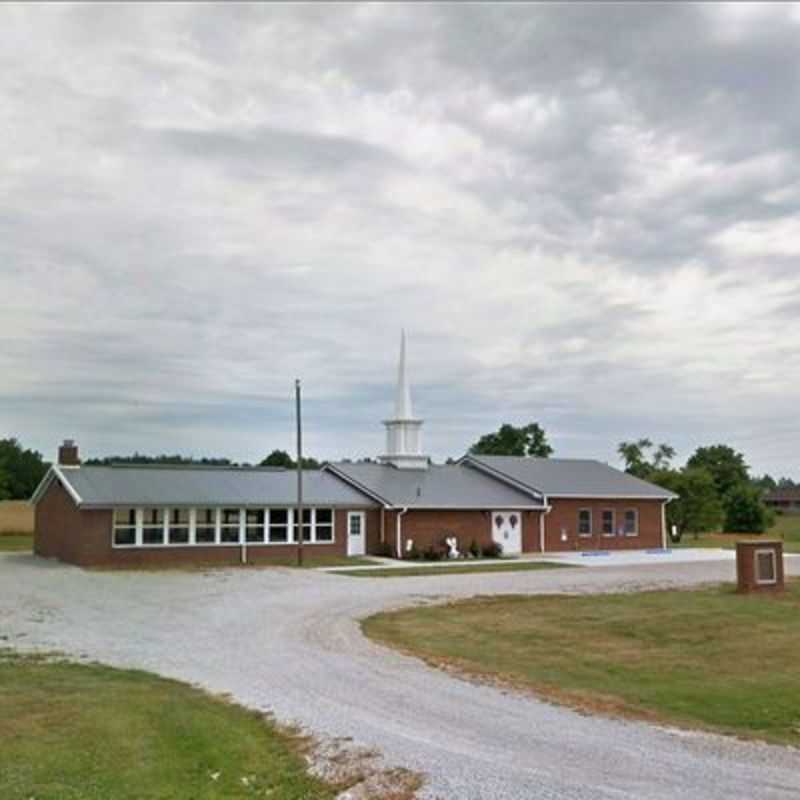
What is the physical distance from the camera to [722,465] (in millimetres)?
77938

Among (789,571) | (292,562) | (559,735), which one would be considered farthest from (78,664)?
(789,571)

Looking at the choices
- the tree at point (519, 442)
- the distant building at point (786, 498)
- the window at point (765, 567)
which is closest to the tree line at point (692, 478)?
the tree at point (519, 442)

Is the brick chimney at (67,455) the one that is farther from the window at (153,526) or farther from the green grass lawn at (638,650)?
the green grass lawn at (638,650)

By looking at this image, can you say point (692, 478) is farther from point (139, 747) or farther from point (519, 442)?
point (139, 747)

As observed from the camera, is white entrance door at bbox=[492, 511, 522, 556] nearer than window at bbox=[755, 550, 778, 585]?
No

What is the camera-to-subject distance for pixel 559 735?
9430 mm

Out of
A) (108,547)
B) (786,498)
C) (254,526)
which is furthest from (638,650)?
(786,498)

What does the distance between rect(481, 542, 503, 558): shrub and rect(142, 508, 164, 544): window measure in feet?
45.4

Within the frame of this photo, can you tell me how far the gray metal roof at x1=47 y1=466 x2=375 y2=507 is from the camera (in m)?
35.2

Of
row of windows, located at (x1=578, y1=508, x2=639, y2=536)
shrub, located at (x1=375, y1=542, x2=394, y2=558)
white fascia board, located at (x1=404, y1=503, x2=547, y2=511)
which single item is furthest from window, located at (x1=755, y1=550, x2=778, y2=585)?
row of windows, located at (x1=578, y1=508, x2=639, y2=536)

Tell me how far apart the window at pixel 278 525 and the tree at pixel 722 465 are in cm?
4521

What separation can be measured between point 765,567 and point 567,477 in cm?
2218

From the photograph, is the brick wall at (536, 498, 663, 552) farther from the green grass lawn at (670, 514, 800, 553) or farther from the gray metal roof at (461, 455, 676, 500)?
the green grass lawn at (670, 514, 800, 553)

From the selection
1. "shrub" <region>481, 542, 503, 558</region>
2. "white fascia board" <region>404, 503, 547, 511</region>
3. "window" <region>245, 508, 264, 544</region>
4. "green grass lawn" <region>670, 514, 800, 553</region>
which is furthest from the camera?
"green grass lawn" <region>670, 514, 800, 553</region>
